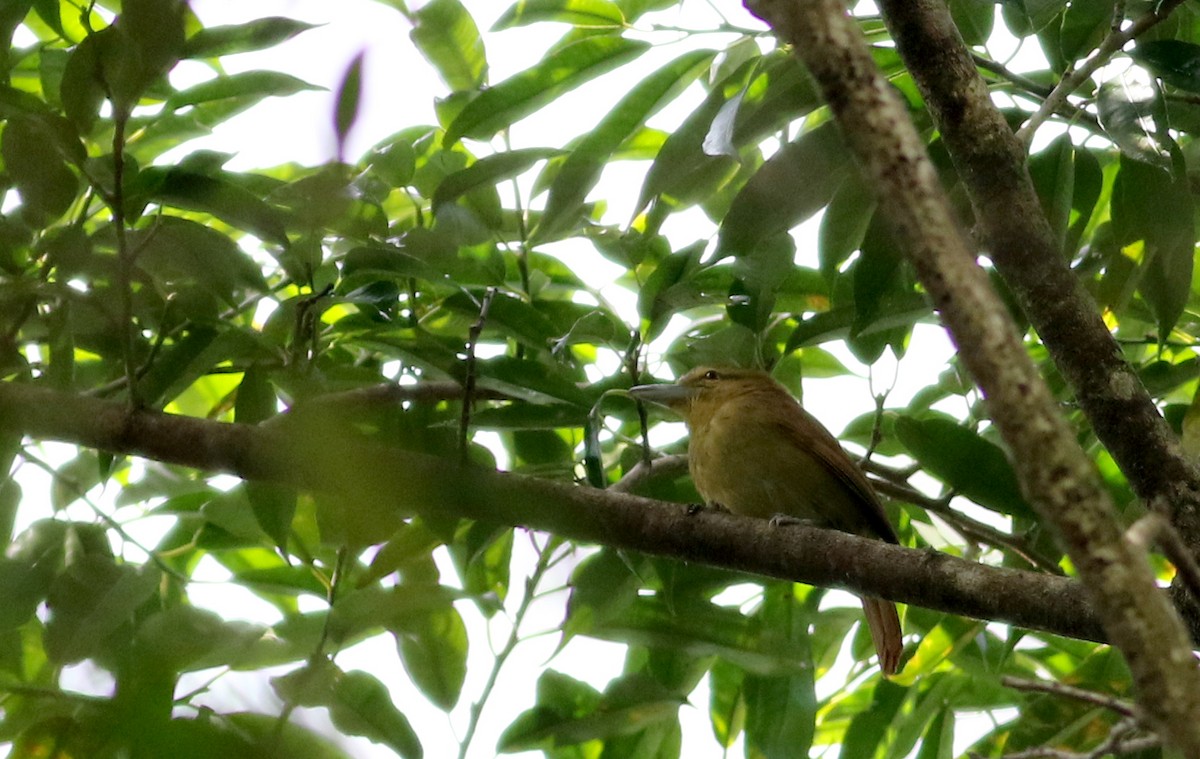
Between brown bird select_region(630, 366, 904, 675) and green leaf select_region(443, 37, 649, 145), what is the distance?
0.97m

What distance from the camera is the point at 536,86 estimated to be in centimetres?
313

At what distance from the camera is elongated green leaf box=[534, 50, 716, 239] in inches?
122

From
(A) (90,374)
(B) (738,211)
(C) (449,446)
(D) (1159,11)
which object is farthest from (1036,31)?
(A) (90,374)

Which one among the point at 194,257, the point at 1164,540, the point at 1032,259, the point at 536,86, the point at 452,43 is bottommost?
the point at 1164,540

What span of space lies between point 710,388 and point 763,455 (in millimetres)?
302

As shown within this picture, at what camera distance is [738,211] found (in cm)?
273

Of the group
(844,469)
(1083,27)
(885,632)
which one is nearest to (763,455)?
(844,469)

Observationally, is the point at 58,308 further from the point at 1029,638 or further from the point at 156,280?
the point at 1029,638

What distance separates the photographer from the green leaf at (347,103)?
93 cm

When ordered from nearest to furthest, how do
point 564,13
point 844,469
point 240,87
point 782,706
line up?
1. point 240,87
2. point 782,706
3. point 564,13
4. point 844,469

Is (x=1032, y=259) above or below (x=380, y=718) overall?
above

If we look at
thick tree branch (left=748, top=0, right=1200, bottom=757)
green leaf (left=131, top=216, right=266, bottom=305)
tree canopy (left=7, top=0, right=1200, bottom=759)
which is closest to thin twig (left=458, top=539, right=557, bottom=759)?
tree canopy (left=7, top=0, right=1200, bottom=759)

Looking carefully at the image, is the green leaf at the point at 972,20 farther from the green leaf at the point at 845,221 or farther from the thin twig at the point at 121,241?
the thin twig at the point at 121,241

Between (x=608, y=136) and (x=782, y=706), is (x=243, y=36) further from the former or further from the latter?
(x=782, y=706)
